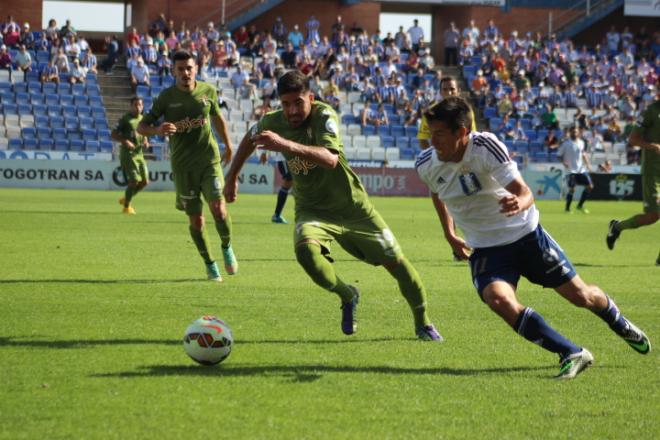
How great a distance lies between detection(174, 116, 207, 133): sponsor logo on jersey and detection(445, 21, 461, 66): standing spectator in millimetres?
39223

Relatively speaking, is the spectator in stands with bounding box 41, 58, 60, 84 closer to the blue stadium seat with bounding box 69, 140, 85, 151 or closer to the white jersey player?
the blue stadium seat with bounding box 69, 140, 85, 151

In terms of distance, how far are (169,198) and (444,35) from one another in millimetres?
25366

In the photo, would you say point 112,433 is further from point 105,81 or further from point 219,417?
point 105,81

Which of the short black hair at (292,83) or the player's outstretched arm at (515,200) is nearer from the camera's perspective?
the player's outstretched arm at (515,200)

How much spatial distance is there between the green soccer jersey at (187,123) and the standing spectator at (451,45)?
39.1 meters

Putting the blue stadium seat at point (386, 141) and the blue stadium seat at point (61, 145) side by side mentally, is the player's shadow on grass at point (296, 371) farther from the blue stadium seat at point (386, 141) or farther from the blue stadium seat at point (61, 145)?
the blue stadium seat at point (386, 141)

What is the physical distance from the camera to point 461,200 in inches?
265

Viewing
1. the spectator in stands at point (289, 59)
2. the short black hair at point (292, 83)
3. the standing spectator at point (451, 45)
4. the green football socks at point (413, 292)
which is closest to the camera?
the short black hair at point (292, 83)

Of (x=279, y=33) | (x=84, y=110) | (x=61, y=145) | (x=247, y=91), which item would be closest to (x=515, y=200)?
(x=61, y=145)

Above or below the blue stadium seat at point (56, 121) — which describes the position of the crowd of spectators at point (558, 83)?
above

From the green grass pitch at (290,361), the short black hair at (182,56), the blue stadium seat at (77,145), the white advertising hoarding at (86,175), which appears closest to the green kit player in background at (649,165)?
the green grass pitch at (290,361)

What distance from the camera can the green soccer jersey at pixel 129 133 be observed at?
70.3 feet

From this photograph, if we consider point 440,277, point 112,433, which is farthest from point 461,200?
point 440,277

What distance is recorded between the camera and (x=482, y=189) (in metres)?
6.63
